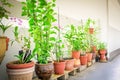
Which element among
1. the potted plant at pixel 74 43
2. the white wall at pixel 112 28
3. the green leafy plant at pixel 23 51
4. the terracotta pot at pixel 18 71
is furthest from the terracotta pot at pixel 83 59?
the white wall at pixel 112 28

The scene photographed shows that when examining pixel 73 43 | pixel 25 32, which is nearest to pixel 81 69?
pixel 73 43

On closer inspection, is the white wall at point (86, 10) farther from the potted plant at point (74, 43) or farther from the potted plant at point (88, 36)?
the potted plant at point (74, 43)

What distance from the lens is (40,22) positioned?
2.48 metres

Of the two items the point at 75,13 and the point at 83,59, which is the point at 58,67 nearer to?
the point at 83,59

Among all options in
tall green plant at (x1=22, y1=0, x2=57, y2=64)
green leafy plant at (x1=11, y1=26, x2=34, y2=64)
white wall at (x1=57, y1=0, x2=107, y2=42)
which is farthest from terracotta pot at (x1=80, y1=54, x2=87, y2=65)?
green leafy plant at (x1=11, y1=26, x2=34, y2=64)

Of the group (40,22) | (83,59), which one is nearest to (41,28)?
(40,22)

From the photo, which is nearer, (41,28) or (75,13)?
(41,28)

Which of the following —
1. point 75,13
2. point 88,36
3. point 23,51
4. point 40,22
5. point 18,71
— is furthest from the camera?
point 88,36

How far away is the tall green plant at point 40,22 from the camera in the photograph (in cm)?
236

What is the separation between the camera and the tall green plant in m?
2.36

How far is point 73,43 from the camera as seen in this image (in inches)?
145

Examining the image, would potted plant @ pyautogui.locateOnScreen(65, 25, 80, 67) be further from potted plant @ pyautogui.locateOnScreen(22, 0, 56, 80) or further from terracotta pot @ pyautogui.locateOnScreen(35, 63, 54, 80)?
terracotta pot @ pyautogui.locateOnScreen(35, 63, 54, 80)

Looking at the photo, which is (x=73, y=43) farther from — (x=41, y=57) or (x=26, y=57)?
(x=26, y=57)

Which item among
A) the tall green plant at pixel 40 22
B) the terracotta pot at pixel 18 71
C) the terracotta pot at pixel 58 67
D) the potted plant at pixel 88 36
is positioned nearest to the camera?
the terracotta pot at pixel 18 71
